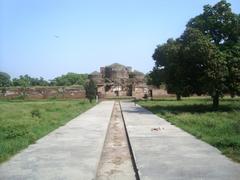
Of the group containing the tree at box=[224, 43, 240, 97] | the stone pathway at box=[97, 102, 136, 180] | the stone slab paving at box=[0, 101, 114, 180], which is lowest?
the stone pathway at box=[97, 102, 136, 180]

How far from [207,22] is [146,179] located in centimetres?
2232

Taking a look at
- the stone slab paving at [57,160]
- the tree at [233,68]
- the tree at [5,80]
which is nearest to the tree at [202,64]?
the tree at [233,68]

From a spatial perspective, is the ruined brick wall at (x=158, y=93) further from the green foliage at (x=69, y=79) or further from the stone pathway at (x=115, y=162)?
the stone pathway at (x=115, y=162)

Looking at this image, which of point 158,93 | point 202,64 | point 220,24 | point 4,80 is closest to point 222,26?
point 220,24

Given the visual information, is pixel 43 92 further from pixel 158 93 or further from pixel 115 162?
pixel 115 162

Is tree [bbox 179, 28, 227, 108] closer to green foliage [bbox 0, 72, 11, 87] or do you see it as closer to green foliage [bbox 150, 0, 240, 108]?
green foliage [bbox 150, 0, 240, 108]

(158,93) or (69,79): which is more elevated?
(69,79)

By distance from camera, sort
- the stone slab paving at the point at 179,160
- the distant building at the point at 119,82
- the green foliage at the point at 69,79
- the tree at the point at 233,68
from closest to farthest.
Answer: the stone slab paving at the point at 179,160
the tree at the point at 233,68
the distant building at the point at 119,82
the green foliage at the point at 69,79

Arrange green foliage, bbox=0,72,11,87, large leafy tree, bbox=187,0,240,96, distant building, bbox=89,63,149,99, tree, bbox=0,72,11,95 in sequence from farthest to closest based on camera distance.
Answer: green foliage, bbox=0,72,11,87
tree, bbox=0,72,11,95
distant building, bbox=89,63,149,99
large leafy tree, bbox=187,0,240,96

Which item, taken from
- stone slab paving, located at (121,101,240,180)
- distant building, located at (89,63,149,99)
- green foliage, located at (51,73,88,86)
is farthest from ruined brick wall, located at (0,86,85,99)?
stone slab paving, located at (121,101,240,180)

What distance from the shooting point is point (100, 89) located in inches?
2665

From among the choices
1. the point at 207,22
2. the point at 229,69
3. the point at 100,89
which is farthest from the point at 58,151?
the point at 100,89

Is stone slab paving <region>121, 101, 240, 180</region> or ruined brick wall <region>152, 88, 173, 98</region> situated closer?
stone slab paving <region>121, 101, 240, 180</region>

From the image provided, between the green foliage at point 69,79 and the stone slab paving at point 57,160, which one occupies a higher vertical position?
the green foliage at point 69,79
